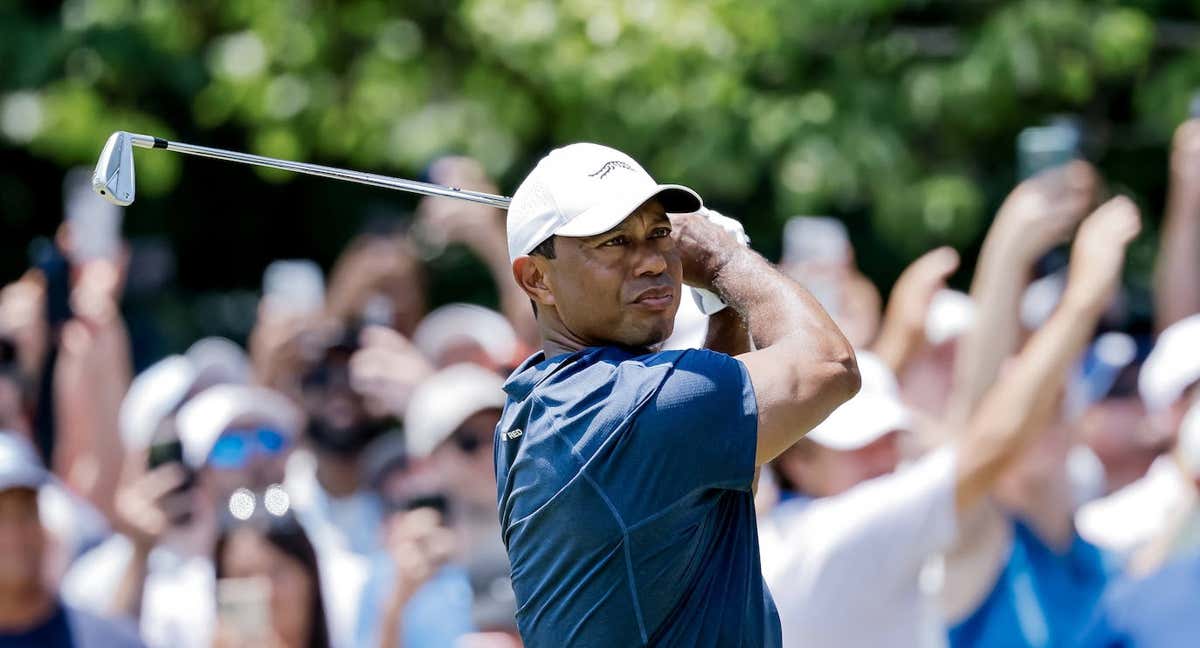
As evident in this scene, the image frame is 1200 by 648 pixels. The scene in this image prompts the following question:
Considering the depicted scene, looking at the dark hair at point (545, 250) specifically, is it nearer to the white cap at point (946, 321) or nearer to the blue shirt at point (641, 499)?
the blue shirt at point (641, 499)

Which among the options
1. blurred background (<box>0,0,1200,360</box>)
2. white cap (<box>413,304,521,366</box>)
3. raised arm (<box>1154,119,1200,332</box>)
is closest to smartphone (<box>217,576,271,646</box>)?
white cap (<box>413,304,521,366</box>)

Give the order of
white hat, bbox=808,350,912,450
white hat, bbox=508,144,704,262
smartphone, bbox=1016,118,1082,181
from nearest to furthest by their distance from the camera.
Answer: white hat, bbox=508,144,704,262
white hat, bbox=808,350,912,450
smartphone, bbox=1016,118,1082,181

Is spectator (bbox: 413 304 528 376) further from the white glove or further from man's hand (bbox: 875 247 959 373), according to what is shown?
the white glove

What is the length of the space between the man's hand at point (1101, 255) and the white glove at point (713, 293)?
1191mm

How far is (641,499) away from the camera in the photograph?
10.3 feet

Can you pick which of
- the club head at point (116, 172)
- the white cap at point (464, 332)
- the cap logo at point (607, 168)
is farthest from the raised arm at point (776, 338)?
the white cap at point (464, 332)

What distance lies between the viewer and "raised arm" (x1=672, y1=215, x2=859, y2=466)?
3.19 m

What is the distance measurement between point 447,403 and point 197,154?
93.4 inches

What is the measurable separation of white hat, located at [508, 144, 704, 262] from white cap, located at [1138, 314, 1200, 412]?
9.99 feet

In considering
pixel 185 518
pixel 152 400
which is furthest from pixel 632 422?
pixel 152 400

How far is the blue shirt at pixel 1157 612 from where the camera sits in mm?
4719

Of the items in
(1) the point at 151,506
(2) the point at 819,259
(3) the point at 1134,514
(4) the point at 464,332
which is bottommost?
(3) the point at 1134,514

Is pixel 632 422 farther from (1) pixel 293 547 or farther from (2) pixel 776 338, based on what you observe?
(1) pixel 293 547

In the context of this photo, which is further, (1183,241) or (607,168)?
(1183,241)
